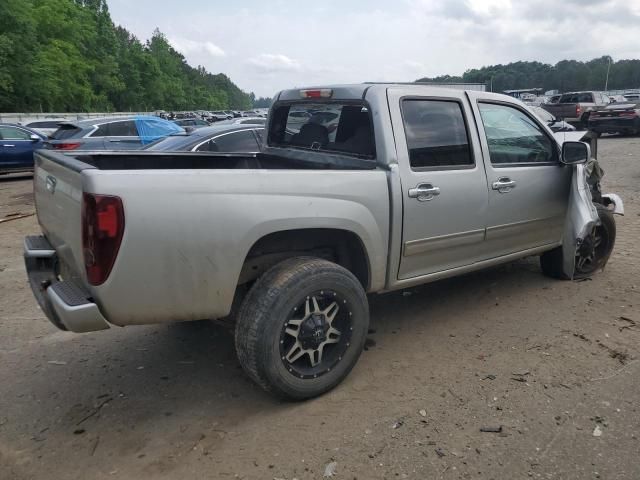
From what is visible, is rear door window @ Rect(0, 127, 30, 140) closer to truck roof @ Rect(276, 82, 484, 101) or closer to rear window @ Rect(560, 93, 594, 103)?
truck roof @ Rect(276, 82, 484, 101)

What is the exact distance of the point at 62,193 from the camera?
2863 mm

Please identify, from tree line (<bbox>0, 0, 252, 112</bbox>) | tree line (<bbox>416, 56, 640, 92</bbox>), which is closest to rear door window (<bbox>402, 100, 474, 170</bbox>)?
tree line (<bbox>0, 0, 252, 112</bbox>)

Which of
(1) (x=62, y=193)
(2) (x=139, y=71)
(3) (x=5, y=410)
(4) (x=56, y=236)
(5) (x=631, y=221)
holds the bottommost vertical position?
(3) (x=5, y=410)

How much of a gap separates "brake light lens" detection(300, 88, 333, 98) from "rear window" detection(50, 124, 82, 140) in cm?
956

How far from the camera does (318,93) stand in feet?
13.4

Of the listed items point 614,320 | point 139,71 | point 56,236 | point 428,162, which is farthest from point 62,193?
point 139,71

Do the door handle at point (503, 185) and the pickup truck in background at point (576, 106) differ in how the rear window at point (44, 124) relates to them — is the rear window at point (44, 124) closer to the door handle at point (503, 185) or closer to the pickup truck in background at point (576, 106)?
the pickup truck in background at point (576, 106)

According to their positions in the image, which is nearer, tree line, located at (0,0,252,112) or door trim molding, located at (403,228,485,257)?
door trim molding, located at (403,228,485,257)

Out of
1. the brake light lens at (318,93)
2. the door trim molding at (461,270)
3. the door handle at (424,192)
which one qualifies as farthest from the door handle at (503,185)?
the brake light lens at (318,93)

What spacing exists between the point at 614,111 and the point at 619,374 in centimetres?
1986

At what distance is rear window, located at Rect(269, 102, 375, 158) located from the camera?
3742 millimetres

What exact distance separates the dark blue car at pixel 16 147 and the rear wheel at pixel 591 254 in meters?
13.4

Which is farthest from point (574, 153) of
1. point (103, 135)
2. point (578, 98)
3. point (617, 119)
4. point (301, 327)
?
point (578, 98)

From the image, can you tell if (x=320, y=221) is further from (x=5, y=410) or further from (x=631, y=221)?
(x=631, y=221)
